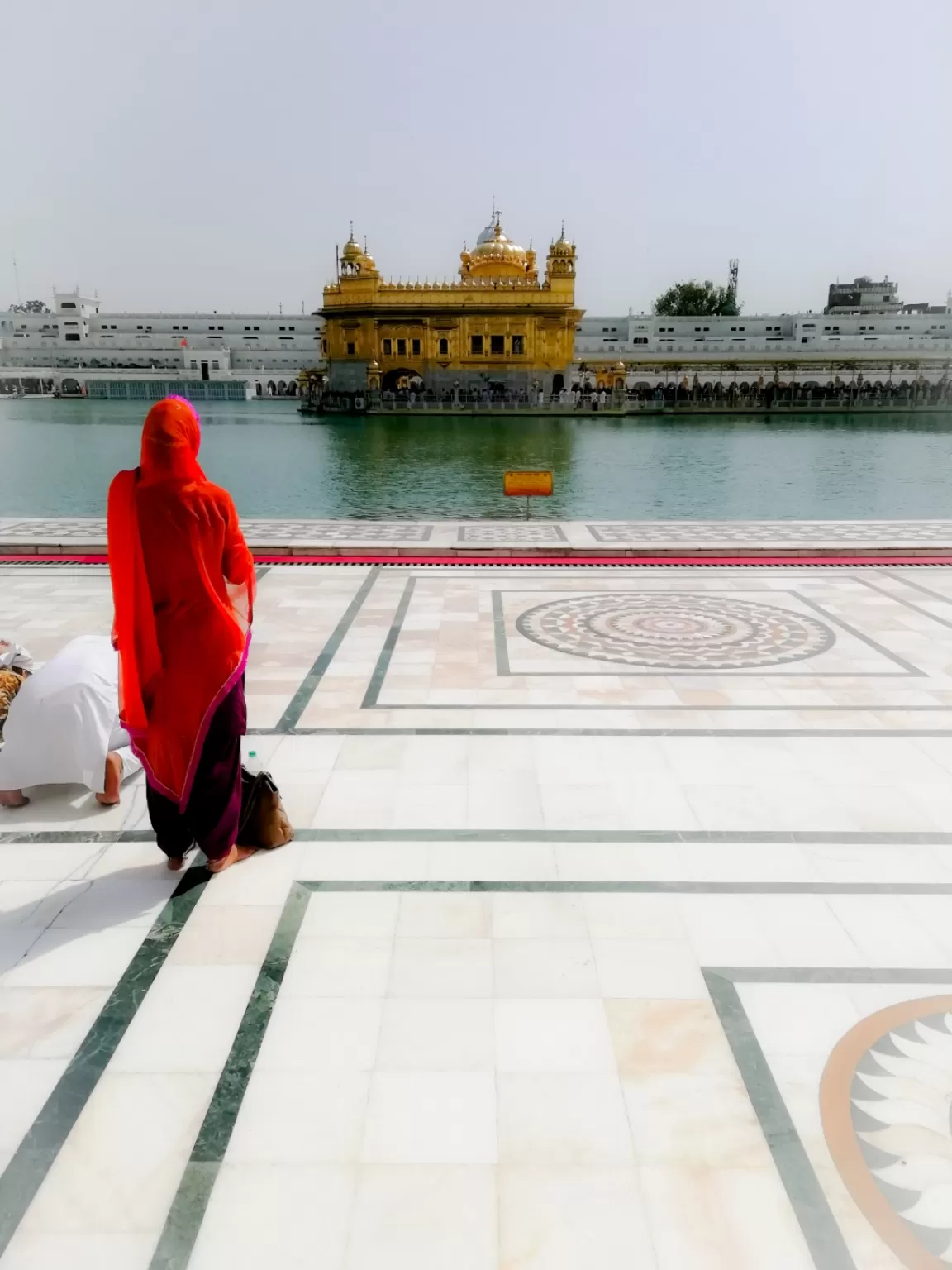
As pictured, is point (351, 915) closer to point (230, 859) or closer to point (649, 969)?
point (230, 859)

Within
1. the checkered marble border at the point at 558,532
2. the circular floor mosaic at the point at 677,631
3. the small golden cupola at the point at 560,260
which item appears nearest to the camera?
the circular floor mosaic at the point at 677,631

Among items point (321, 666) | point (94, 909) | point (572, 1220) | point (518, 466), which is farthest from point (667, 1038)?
point (518, 466)

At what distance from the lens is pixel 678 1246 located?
1522 mm

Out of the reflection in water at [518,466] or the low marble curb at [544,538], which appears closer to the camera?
the low marble curb at [544,538]

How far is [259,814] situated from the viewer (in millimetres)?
2727

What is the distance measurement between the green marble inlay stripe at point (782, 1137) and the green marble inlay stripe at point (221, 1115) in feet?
3.47

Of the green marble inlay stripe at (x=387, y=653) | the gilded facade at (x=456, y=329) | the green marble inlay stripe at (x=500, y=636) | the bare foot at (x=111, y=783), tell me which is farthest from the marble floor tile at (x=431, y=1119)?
the gilded facade at (x=456, y=329)

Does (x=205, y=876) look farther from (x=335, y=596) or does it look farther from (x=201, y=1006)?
(x=335, y=596)

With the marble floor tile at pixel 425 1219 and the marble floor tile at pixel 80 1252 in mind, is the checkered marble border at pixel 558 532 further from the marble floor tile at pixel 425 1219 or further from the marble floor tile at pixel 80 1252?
the marble floor tile at pixel 80 1252

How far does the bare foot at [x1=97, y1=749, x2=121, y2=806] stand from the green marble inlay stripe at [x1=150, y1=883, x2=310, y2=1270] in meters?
0.98

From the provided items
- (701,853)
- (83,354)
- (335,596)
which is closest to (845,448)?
(335,596)

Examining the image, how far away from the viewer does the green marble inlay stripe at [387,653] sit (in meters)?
4.04

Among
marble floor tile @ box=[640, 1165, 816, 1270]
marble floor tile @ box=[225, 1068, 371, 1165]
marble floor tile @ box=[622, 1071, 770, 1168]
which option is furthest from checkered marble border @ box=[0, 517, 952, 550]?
marble floor tile @ box=[640, 1165, 816, 1270]

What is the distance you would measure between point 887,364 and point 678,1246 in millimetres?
50533
